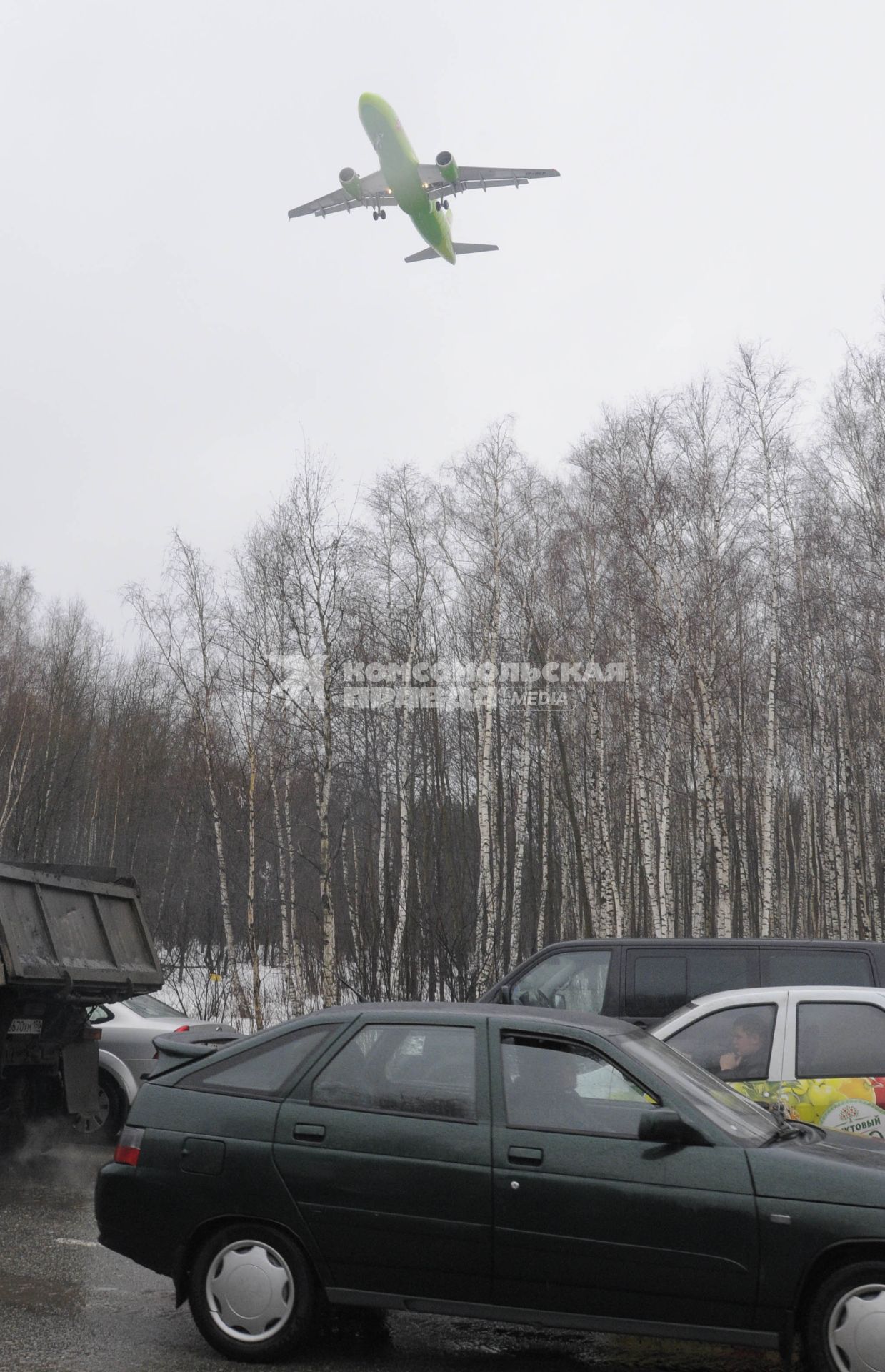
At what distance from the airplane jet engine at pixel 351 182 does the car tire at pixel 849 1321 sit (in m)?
32.0

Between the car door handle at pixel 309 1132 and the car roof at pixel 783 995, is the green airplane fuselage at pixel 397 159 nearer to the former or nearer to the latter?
the car roof at pixel 783 995

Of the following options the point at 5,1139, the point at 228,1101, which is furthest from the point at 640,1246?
A: the point at 5,1139

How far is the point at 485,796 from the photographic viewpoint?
2391 centimetres

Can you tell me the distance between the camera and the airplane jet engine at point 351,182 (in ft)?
105

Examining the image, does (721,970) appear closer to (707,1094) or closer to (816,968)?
(816,968)

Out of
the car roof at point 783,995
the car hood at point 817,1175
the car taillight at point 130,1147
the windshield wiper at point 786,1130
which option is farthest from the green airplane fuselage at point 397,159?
the car hood at point 817,1175

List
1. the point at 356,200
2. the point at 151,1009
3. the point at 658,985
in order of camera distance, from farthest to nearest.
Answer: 1. the point at 356,200
2. the point at 151,1009
3. the point at 658,985

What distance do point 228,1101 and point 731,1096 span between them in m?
2.18

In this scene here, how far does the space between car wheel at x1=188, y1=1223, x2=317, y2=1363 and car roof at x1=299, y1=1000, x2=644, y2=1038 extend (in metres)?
0.93

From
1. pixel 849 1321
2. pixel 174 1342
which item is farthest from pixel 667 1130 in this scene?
pixel 174 1342

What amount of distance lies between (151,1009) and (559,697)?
57.8ft

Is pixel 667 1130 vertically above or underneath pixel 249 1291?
above

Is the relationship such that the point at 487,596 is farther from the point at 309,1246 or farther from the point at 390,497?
the point at 309,1246

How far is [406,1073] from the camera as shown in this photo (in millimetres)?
4848
